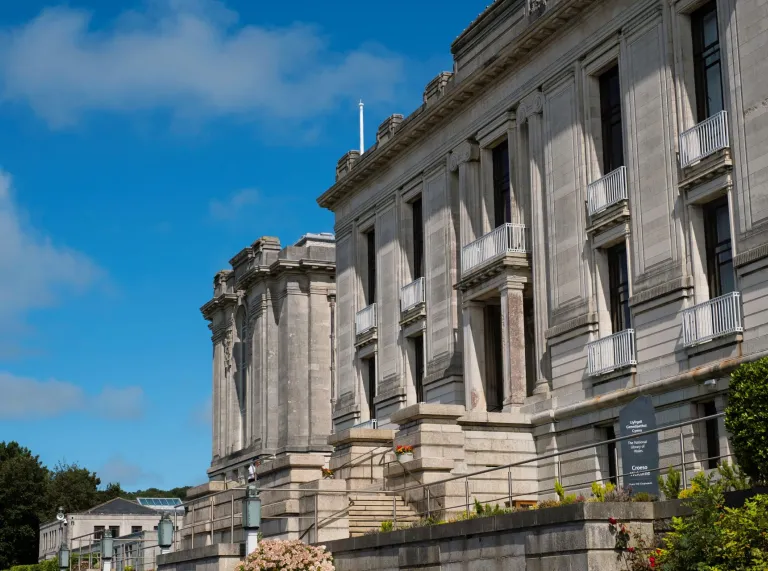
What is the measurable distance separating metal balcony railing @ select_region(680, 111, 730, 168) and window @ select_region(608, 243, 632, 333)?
12.1 feet

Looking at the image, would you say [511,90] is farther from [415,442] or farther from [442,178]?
[415,442]

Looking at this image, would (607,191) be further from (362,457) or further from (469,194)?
(362,457)

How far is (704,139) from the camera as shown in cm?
3033

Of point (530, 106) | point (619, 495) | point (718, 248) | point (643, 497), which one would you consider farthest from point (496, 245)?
point (643, 497)

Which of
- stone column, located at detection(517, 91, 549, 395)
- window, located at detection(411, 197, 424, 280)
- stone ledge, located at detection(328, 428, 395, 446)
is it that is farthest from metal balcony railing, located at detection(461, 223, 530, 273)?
stone ledge, located at detection(328, 428, 395, 446)

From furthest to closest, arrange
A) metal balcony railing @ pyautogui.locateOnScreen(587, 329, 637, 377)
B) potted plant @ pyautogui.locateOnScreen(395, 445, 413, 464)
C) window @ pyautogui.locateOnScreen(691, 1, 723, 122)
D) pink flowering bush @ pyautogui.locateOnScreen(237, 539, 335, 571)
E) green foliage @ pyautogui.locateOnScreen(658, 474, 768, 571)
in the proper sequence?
metal balcony railing @ pyautogui.locateOnScreen(587, 329, 637, 377)
potted plant @ pyautogui.locateOnScreen(395, 445, 413, 464)
window @ pyautogui.locateOnScreen(691, 1, 723, 122)
pink flowering bush @ pyautogui.locateOnScreen(237, 539, 335, 571)
green foliage @ pyautogui.locateOnScreen(658, 474, 768, 571)

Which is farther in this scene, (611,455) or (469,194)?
(469,194)

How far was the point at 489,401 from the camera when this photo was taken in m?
40.6

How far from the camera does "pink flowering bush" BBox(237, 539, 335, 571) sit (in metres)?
26.2

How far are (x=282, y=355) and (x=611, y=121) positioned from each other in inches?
1228

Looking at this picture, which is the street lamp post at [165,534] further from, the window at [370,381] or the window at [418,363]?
the window at [370,381]

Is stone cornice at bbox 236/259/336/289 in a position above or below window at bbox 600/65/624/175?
above

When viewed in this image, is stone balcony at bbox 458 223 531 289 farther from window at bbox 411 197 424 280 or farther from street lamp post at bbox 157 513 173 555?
street lamp post at bbox 157 513 173 555

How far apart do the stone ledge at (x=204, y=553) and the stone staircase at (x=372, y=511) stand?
119 inches
